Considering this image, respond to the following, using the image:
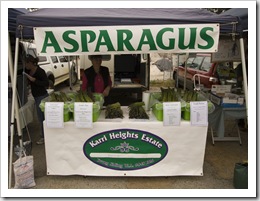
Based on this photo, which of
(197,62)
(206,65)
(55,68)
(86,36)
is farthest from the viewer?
(55,68)

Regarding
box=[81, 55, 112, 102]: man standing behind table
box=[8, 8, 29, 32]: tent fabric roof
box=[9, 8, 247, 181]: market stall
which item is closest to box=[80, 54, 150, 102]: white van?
box=[81, 55, 112, 102]: man standing behind table

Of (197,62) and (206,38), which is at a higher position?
(197,62)

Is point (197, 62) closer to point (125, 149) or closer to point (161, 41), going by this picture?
point (161, 41)

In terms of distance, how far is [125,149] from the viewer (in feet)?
11.5

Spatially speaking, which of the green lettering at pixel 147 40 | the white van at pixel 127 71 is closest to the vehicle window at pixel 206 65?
the white van at pixel 127 71

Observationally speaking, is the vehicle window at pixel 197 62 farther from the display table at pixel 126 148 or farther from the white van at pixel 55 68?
the display table at pixel 126 148

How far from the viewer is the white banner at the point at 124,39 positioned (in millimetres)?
3148

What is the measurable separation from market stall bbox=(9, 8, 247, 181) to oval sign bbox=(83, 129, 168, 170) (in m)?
0.02

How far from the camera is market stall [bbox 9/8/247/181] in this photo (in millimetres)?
3145

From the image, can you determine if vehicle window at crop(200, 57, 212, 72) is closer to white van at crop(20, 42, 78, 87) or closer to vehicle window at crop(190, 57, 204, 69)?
vehicle window at crop(190, 57, 204, 69)

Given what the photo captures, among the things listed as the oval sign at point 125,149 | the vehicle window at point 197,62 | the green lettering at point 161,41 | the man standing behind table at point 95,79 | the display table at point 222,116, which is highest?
the vehicle window at point 197,62

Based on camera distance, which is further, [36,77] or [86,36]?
[36,77]

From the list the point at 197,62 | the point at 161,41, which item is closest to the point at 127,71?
the point at 197,62

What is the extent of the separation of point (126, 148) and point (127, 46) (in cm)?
141
